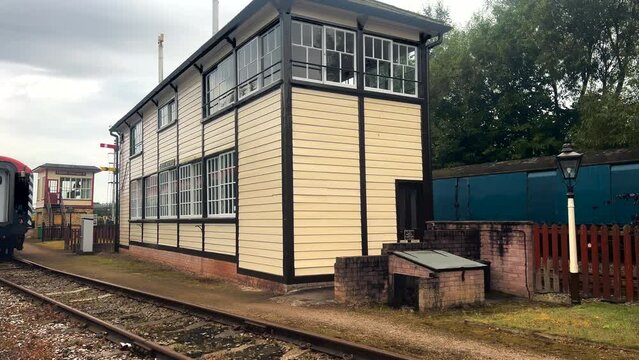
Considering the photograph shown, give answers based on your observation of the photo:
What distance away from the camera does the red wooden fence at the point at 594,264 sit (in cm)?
887

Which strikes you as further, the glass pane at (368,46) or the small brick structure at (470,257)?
the glass pane at (368,46)

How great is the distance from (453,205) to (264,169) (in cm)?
827

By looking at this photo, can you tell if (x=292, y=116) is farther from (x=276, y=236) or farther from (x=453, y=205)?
(x=453, y=205)

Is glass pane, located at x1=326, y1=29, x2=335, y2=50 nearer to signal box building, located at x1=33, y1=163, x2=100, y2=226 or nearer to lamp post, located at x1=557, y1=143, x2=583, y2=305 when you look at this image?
lamp post, located at x1=557, y1=143, x2=583, y2=305

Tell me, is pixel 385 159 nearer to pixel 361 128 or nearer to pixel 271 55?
pixel 361 128

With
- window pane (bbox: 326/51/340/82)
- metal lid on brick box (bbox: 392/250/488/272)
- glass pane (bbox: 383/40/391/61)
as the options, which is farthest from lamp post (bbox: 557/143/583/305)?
window pane (bbox: 326/51/340/82)

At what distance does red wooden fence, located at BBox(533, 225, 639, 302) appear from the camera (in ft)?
29.1

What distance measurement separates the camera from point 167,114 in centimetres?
1928

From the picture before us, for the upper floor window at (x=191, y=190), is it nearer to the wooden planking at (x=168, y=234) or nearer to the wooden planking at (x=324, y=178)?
the wooden planking at (x=168, y=234)

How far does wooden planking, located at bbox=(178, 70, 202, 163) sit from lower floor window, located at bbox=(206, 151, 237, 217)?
1.09 m

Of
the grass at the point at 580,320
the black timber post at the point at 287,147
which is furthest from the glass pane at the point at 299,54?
the grass at the point at 580,320

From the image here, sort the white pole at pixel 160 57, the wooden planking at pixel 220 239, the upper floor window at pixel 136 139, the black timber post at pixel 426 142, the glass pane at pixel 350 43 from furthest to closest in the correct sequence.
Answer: the white pole at pixel 160 57
the upper floor window at pixel 136 139
the wooden planking at pixel 220 239
the black timber post at pixel 426 142
the glass pane at pixel 350 43

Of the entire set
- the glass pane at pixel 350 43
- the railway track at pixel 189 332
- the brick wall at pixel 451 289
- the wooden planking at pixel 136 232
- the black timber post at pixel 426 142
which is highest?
the glass pane at pixel 350 43

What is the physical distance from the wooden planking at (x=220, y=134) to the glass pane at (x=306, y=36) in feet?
9.52
